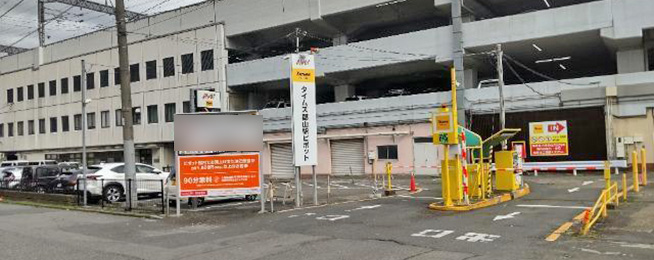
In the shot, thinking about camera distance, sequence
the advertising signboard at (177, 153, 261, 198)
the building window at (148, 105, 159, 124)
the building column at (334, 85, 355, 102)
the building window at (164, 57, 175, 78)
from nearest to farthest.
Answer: the advertising signboard at (177, 153, 261, 198) → the building column at (334, 85, 355, 102) → the building window at (164, 57, 175, 78) → the building window at (148, 105, 159, 124)

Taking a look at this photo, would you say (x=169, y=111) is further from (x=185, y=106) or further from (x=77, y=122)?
(x=77, y=122)

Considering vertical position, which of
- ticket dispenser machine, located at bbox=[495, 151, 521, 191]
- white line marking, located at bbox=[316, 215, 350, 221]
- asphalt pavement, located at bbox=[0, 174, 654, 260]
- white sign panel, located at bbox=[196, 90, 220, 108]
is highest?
white sign panel, located at bbox=[196, 90, 220, 108]

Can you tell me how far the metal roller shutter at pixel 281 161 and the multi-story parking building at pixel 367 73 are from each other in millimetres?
80

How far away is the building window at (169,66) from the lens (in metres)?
44.6

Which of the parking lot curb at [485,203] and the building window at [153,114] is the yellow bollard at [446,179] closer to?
the parking lot curb at [485,203]

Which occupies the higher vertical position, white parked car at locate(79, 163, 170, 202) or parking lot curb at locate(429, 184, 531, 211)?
white parked car at locate(79, 163, 170, 202)

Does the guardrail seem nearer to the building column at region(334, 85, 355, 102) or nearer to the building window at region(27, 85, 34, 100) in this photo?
the building column at region(334, 85, 355, 102)

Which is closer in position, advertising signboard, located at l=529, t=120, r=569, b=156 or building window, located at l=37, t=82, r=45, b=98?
advertising signboard, located at l=529, t=120, r=569, b=156

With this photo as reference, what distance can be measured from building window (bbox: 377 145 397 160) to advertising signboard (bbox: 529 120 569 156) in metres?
7.76

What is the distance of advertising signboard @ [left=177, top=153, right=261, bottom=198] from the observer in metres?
15.0

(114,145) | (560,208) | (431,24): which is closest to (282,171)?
(431,24)

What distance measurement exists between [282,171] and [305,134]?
77.4 feet

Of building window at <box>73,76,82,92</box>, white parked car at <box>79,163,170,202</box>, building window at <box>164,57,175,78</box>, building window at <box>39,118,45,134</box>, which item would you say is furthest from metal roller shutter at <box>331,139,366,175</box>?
building window at <box>39,118,45,134</box>

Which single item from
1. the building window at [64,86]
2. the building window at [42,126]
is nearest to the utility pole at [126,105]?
the building window at [64,86]
